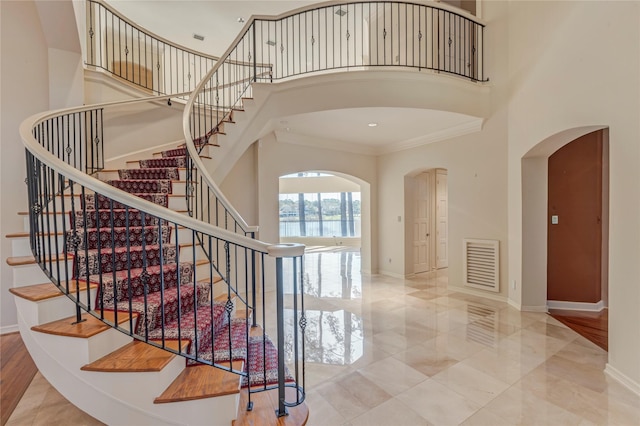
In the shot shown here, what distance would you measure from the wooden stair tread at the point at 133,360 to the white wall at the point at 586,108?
12.0ft

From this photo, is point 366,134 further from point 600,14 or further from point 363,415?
point 363,415

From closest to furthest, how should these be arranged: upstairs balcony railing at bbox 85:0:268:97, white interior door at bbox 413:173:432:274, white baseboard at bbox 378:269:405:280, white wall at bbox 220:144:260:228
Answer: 1. upstairs balcony railing at bbox 85:0:268:97
2. white wall at bbox 220:144:260:228
3. white baseboard at bbox 378:269:405:280
4. white interior door at bbox 413:173:432:274

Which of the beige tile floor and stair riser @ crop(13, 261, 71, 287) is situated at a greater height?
stair riser @ crop(13, 261, 71, 287)

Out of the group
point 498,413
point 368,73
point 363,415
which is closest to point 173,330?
point 363,415

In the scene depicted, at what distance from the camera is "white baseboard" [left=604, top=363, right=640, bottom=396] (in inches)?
94.3

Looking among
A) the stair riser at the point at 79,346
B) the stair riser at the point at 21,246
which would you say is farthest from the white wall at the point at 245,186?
the stair riser at the point at 79,346

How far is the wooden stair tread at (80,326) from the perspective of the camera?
1753 mm

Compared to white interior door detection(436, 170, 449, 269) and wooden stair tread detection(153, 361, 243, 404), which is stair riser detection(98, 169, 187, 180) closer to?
wooden stair tread detection(153, 361, 243, 404)

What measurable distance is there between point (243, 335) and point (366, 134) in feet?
14.2

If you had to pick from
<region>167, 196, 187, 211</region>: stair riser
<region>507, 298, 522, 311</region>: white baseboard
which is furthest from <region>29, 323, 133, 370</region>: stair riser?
<region>507, 298, 522, 311</region>: white baseboard

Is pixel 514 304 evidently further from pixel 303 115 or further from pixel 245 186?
pixel 245 186

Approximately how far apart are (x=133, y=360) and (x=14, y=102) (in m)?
3.85

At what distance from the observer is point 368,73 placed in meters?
4.09

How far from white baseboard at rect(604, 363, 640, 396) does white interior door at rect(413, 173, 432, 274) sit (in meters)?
4.05
